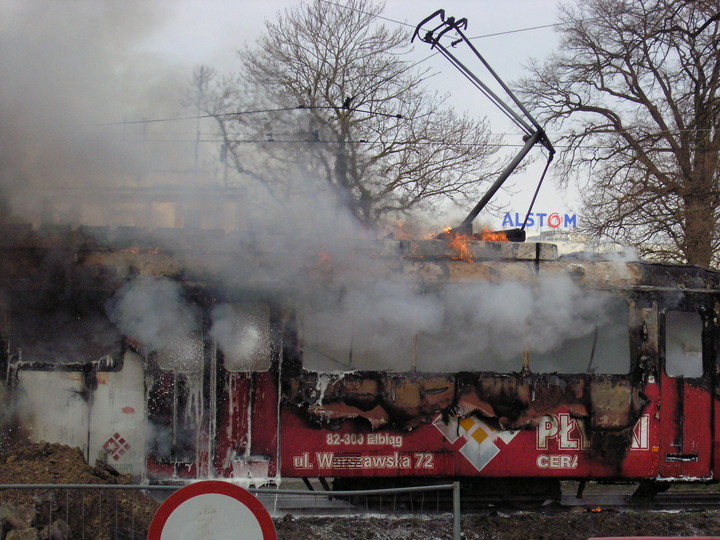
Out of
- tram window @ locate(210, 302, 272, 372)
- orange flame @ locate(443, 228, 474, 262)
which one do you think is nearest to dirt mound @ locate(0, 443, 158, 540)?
tram window @ locate(210, 302, 272, 372)

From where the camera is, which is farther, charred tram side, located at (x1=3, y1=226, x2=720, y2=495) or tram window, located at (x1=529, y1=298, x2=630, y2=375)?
tram window, located at (x1=529, y1=298, x2=630, y2=375)

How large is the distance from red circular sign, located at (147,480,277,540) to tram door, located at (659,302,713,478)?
5.58 metres

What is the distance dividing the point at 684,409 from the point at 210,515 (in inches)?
236

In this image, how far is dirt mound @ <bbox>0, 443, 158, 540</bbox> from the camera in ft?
17.8

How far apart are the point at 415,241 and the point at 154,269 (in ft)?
8.98

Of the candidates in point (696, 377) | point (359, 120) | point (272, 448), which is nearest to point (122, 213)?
point (272, 448)

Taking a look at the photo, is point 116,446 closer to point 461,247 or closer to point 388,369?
point 388,369

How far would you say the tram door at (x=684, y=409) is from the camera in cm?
775

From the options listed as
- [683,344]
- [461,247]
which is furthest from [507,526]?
[461,247]

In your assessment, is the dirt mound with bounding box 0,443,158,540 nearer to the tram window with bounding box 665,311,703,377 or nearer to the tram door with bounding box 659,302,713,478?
the tram door with bounding box 659,302,713,478

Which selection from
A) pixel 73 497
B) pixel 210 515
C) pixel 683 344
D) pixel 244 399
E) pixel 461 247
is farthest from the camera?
pixel 683 344

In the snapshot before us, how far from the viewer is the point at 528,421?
24.7ft

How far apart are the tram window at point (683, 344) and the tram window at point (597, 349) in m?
0.52

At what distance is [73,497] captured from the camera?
5652mm
